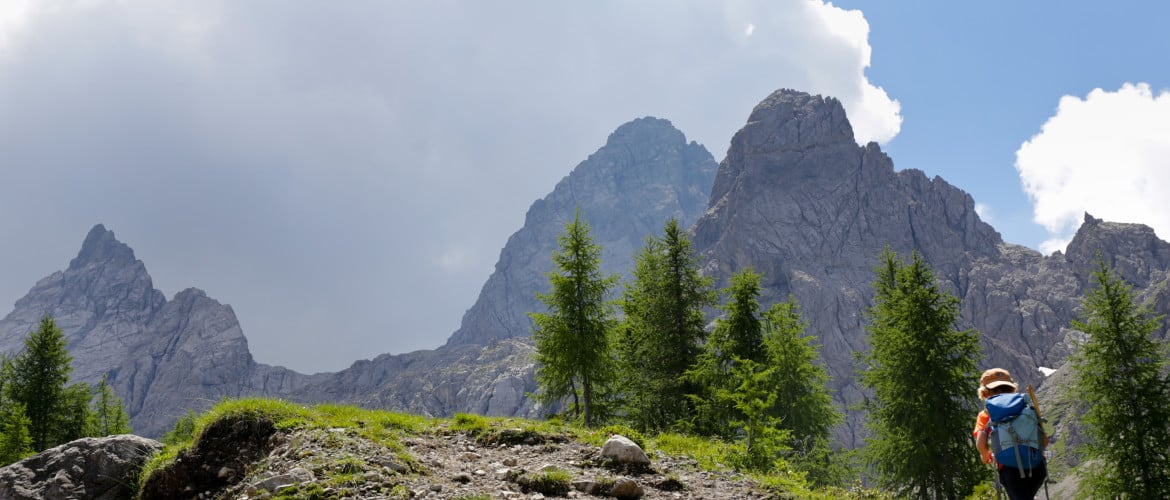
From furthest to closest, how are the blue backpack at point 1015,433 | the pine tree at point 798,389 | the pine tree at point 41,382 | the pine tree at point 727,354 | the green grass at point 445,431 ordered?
the pine tree at point 41,382 → the pine tree at point 798,389 → the pine tree at point 727,354 → the green grass at point 445,431 → the blue backpack at point 1015,433

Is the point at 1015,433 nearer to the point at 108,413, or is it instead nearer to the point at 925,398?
the point at 925,398

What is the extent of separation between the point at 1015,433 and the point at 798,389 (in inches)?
784

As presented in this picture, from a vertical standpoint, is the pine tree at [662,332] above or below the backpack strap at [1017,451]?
above

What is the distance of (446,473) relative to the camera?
943cm

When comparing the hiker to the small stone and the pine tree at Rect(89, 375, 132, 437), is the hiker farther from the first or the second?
the pine tree at Rect(89, 375, 132, 437)

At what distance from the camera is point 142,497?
1025 centimetres

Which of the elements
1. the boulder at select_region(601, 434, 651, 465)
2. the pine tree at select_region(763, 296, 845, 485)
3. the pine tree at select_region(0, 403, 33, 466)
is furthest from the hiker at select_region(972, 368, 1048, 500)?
the pine tree at select_region(0, 403, 33, 466)

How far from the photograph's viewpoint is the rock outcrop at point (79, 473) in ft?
36.9

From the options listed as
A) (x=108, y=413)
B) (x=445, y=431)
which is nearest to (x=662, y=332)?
(x=445, y=431)

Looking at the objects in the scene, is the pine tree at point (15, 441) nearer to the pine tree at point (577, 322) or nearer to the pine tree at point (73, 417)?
the pine tree at point (73, 417)

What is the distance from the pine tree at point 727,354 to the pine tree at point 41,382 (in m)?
39.5

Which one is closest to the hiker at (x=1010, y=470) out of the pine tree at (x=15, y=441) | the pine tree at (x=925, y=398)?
the pine tree at (x=925, y=398)

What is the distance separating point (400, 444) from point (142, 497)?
4657mm

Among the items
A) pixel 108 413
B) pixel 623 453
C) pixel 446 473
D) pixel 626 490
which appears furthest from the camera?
pixel 108 413
